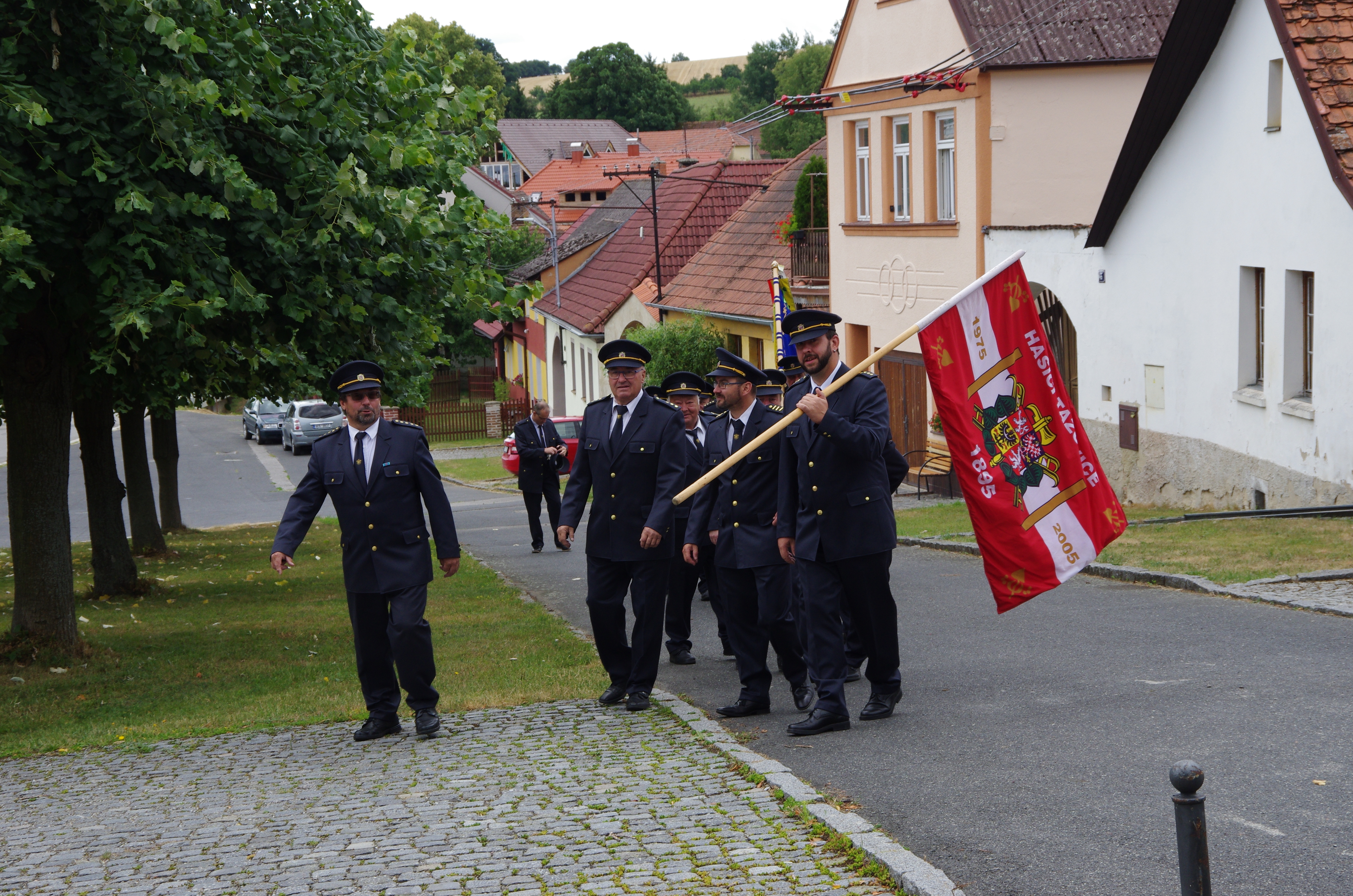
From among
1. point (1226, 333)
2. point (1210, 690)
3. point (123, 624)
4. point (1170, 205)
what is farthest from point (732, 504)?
point (1170, 205)

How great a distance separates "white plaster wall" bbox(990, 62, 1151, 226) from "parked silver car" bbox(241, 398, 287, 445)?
3346 cm

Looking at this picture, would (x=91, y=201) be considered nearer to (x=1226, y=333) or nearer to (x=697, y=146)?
(x=1226, y=333)

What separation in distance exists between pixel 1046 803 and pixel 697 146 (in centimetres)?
9040

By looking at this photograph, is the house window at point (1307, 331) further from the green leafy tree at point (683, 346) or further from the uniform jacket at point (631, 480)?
the green leafy tree at point (683, 346)

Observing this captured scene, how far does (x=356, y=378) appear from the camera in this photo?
761 centimetres

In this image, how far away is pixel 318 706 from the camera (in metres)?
8.74

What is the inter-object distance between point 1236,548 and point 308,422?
3883cm

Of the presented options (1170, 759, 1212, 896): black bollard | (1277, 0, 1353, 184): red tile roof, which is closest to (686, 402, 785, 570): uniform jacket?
(1170, 759, 1212, 896): black bollard

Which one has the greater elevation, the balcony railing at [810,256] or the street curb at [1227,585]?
the balcony railing at [810,256]

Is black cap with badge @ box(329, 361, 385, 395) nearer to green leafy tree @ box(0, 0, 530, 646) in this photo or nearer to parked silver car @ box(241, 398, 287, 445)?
green leafy tree @ box(0, 0, 530, 646)

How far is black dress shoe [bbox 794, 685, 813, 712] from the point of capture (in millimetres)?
7750

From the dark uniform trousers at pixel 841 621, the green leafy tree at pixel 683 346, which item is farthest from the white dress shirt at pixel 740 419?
the green leafy tree at pixel 683 346

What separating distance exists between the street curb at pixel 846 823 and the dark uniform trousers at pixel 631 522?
72cm

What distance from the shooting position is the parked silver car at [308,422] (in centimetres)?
4662
